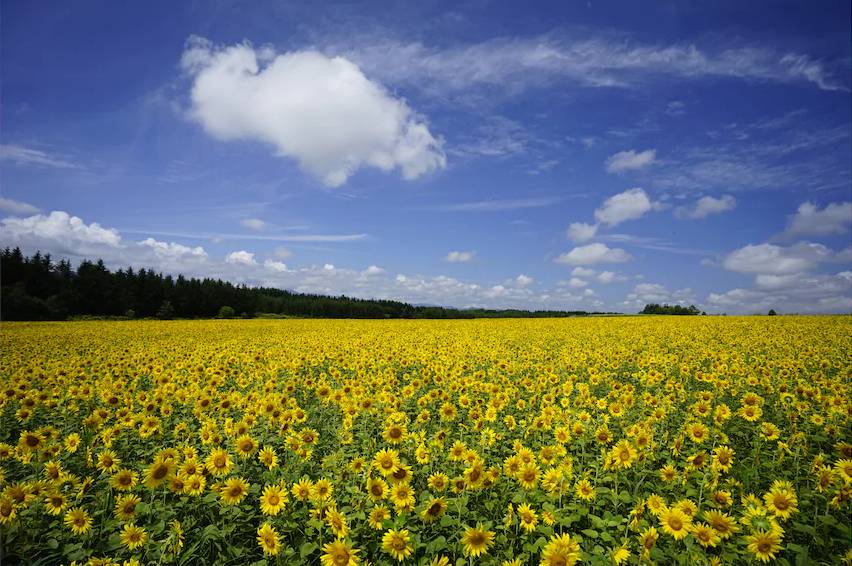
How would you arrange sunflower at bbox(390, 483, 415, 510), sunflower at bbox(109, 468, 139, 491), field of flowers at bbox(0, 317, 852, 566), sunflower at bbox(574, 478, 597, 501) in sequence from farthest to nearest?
sunflower at bbox(109, 468, 139, 491) → sunflower at bbox(574, 478, 597, 501) → sunflower at bbox(390, 483, 415, 510) → field of flowers at bbox(0, 317, 852, 566)

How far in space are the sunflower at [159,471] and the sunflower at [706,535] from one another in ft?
17.3

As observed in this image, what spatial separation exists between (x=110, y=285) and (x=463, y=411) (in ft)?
260

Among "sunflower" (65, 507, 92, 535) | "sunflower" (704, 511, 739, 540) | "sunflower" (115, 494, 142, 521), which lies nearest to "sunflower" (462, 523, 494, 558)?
"sunflower" (704, 511, 739, 540)

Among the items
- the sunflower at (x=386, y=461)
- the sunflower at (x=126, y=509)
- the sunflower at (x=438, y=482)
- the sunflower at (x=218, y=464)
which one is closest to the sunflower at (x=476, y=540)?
the sunflower at (x=438, y=482)

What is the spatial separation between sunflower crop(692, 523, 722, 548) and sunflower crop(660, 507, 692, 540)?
3.2 inches

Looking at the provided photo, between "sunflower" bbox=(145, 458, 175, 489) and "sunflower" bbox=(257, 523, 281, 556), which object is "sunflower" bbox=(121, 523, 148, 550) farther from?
"sunflower" bbox=(257, 523, 281, 556)

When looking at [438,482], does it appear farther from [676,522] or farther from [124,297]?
[124,297]

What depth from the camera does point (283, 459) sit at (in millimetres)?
6715

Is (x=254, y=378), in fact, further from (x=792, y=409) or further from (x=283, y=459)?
(x=792, y=409)

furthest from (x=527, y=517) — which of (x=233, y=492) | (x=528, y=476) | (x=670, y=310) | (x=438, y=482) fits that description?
(x=670, y=310)

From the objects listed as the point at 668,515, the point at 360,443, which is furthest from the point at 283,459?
the point at 668,515

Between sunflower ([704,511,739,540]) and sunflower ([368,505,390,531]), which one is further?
sunflower ([368,505,390,531])

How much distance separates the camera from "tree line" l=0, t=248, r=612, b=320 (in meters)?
54.7

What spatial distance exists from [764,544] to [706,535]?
0.46 m
